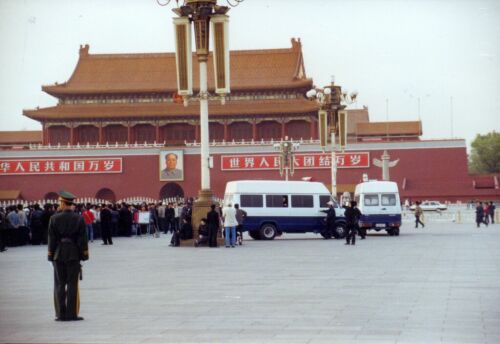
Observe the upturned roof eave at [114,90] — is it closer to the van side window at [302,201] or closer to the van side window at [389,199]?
the van side window at [389,199]

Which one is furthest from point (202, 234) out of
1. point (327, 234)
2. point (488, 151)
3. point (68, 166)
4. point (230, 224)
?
point (488, 151)

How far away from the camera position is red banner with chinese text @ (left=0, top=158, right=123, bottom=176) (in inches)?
2154

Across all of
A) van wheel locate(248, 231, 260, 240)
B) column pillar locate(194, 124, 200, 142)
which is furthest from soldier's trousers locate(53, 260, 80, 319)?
column pillar locate(194, 124, 200, 142)

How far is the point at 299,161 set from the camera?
53906 mm

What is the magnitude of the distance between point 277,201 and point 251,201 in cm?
78

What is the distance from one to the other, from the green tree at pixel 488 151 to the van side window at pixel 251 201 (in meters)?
63.9

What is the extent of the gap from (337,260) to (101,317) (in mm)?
8173

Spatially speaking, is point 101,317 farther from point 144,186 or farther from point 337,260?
point 144,186

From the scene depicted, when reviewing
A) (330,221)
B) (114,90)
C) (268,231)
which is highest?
(114,90)

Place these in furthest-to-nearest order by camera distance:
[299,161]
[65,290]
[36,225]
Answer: [299,161], [36,225], [65,290]

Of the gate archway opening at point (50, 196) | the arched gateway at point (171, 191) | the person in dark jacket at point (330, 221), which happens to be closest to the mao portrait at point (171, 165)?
the arched gateway at point (171, 191)

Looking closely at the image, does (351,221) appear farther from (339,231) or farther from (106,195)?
(106,195)

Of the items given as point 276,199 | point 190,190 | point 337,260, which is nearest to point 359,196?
point 276,199

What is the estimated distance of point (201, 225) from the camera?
22062mm
